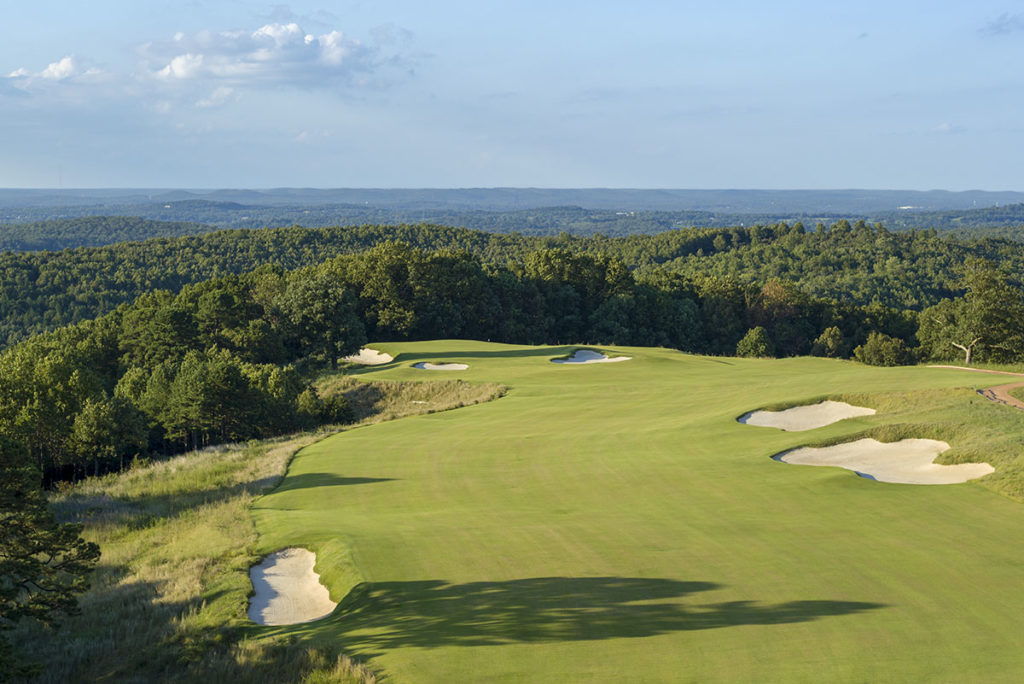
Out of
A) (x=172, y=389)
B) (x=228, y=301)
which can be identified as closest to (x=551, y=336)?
(x=228, y=301)

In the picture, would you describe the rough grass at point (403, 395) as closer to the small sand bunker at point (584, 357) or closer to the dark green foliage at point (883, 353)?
the small sand bunker at point (584, 357)

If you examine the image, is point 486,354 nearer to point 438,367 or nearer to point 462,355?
point 462,355

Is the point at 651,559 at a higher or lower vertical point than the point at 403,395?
higher

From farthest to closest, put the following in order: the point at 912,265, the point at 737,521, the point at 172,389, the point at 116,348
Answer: the point at 912,265 → the point at 116,348 → the point at 172,389 → the point at 737,521

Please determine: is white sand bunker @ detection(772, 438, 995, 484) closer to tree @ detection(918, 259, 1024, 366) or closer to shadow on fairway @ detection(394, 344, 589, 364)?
shadow on fairway @ detection(394, 344, 589, 364)

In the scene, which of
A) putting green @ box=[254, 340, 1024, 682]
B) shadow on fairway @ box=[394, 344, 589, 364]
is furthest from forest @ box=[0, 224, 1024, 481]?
putting green @ box=[254, 340, 1024, 682]

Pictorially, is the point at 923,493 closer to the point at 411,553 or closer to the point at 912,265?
the point at 411,553

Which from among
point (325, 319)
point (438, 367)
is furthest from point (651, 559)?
point (325, 319)

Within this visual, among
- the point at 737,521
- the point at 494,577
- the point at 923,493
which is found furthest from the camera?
the point at 923,493
